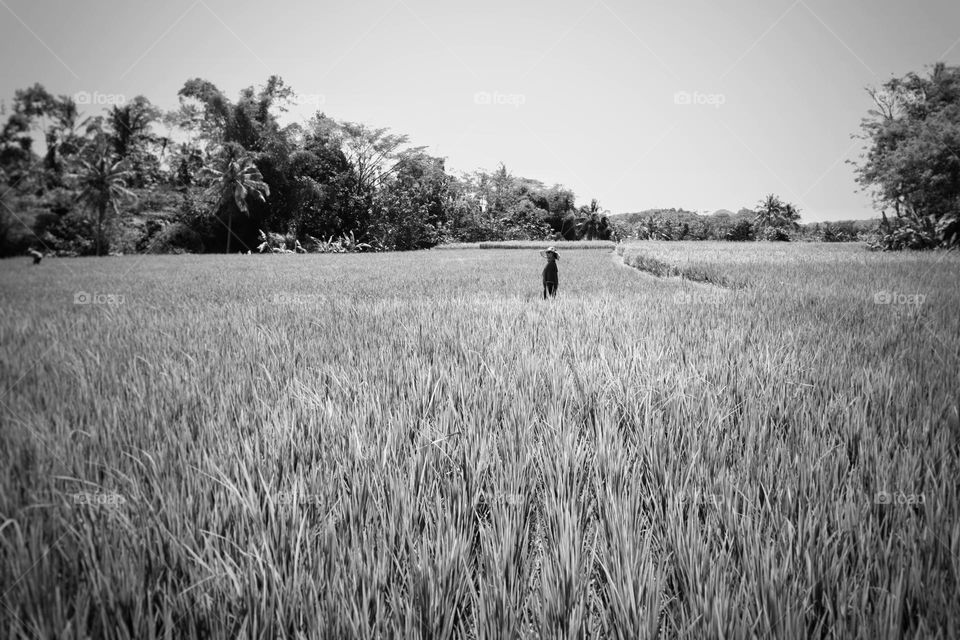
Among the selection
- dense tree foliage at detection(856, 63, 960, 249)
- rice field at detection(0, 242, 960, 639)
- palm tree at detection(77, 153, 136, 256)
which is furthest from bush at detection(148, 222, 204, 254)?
dense tree foliage at detection(856, 63, 960, 249)

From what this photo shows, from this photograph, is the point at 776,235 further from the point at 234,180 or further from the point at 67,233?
the point at 67,233

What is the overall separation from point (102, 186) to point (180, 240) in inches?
1088

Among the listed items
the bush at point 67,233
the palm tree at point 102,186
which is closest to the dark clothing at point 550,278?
the palm tree at point 102,186

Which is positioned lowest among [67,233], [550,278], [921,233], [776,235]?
[550,278]

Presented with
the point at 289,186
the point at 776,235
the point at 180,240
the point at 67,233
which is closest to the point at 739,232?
the point at 776,235

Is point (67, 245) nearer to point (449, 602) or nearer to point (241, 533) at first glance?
point (241, 533)

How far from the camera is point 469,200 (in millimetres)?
45344

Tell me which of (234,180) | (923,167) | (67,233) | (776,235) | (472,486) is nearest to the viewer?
(472,486)

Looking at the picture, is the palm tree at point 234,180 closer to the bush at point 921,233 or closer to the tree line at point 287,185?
the tree line at point 287,185

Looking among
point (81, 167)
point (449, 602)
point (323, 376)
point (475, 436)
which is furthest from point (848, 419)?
point (81, 167)

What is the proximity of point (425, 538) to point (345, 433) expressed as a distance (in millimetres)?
808

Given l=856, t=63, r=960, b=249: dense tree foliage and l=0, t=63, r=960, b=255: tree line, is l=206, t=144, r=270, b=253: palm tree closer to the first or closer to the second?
l=0, t=63, r=960, b=255: tree line

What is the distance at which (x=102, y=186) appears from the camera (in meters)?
2.53

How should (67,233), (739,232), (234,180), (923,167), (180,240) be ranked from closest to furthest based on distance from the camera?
1. (67,233)
2. (923,167)
3. (180,240)
4. (234,180)
5. (739,232)
